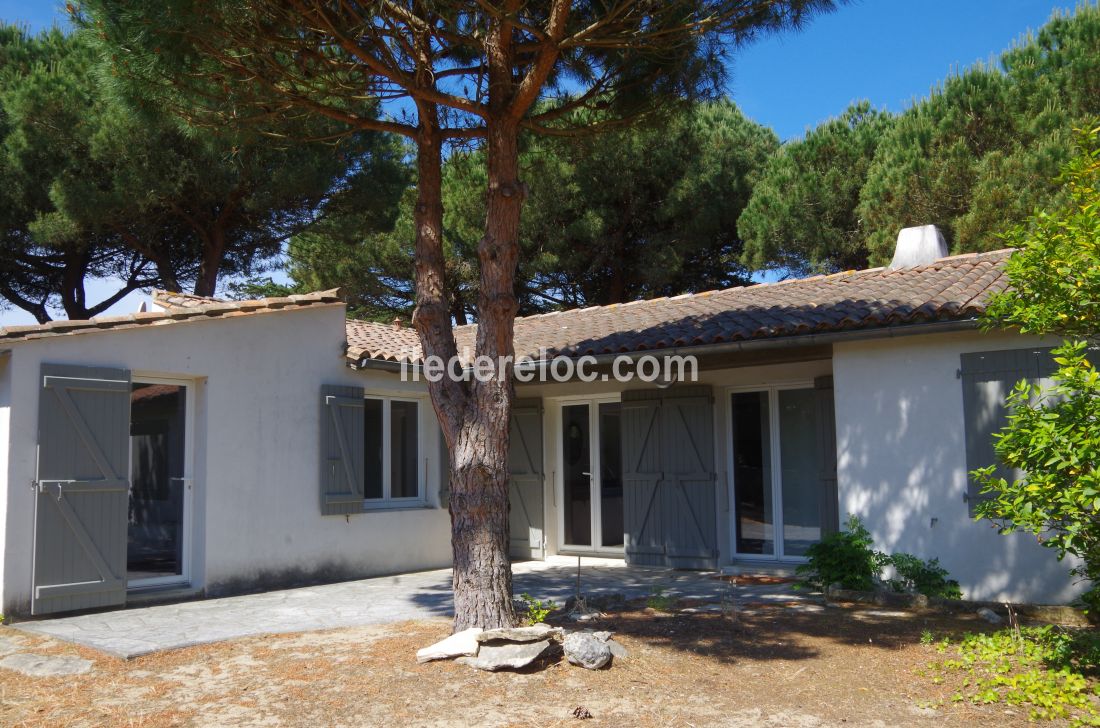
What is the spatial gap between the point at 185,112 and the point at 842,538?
7051 millimetres

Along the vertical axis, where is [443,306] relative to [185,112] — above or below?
below

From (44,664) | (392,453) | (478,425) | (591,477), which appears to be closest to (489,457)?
(478,425)

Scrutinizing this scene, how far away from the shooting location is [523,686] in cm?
524

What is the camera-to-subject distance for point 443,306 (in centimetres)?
672

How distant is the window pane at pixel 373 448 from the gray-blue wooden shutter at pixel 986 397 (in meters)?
6.74

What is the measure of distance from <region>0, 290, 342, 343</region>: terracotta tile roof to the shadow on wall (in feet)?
19.7

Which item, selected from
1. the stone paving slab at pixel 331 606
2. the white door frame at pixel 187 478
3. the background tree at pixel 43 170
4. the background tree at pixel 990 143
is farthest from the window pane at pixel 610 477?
the background tree at pixel 43 170

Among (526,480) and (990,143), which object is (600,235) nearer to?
(990,143)

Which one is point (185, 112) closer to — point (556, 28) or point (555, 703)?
point (556, 28)

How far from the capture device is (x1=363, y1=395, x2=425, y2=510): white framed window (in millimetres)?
11062

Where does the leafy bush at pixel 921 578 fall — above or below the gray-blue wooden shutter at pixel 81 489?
below

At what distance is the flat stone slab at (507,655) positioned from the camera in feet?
17.9

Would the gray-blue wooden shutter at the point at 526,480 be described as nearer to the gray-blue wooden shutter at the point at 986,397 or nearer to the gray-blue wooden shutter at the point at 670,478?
the gray-blue wooden shutter at the point at 670,478

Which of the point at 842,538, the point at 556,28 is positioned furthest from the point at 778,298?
the point at 556,28
